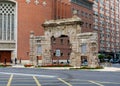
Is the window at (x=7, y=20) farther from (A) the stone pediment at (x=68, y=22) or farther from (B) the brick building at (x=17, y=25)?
(A) the stone pediment at (x=68, y=22)

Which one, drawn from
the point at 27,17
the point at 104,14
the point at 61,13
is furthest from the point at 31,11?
the point at 104,14

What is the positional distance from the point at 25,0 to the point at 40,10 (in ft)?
13.1

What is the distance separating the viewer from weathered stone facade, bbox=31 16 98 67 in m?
46.1

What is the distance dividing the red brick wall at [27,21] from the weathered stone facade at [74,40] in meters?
18.9

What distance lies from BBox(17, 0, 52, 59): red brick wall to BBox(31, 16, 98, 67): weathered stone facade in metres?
18.9

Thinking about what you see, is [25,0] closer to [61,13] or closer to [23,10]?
[23,10]

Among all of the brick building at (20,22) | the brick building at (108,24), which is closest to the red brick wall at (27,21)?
the brick building at (20,22)

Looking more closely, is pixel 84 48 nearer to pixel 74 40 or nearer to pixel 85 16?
pixel 74 40

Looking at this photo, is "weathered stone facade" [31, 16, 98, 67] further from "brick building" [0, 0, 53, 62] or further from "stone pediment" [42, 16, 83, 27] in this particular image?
"brick building" [0, 0, 53, 62]

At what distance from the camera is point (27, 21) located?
72812 millimetres

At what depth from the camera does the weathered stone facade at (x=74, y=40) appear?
46125mm

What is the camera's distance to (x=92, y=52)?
46031 mm

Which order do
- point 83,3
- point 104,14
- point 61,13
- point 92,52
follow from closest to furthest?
point 92,52 < point 61,13 < point 83,3 < point 104,14

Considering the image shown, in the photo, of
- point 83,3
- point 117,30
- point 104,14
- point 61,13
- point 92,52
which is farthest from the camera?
point 117,30
